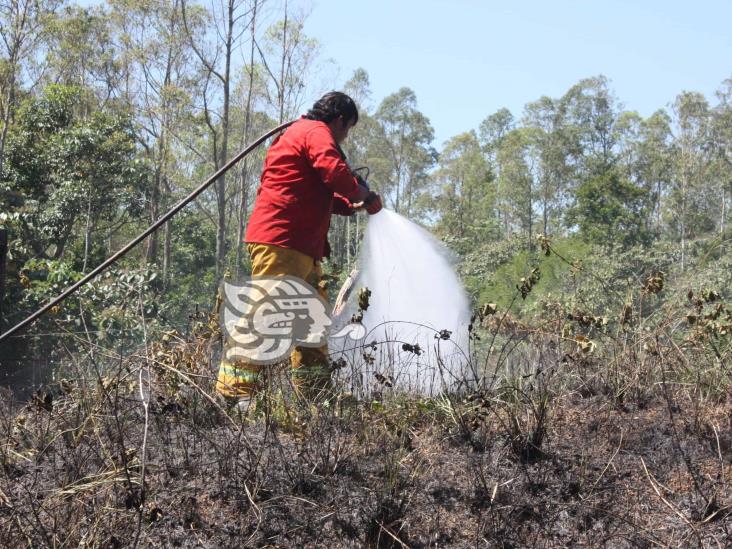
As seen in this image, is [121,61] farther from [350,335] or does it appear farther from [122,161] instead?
[350,335]

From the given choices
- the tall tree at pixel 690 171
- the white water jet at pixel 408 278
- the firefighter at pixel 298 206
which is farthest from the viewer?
the tall tree at pixel 690 171

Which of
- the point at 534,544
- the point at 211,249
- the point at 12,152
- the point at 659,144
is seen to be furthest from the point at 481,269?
the point at 659,144

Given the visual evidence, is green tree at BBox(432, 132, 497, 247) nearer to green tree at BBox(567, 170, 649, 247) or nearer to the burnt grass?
green tree at BBox(567, 170, 649, 247)

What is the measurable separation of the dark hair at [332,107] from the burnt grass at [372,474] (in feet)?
4.56

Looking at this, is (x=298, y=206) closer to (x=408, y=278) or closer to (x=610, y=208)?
(x=408, y=278)

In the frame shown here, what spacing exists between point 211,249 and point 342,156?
32091 mm

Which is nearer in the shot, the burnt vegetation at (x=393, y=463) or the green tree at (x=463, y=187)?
the burnt vegetation at (x=393, y=463)

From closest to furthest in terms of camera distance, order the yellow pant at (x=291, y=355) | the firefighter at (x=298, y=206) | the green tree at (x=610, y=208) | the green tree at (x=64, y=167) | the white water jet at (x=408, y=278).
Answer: the yellow pant at (x=291, y=355), the firefighter at (x=298, y=206), the white water jet at (x=408, y=278), the green tree at (x=64, y=167), the green tree at (x=610, y=208)

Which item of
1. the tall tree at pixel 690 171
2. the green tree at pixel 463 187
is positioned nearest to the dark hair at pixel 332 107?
the green tree at pixel 463 187

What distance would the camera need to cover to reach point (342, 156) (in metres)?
3.40
